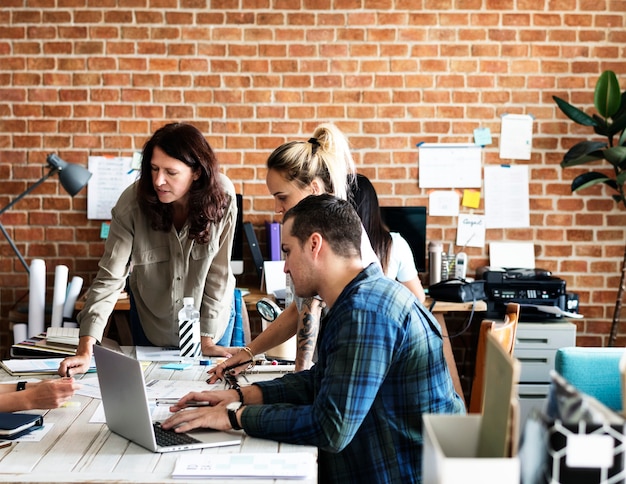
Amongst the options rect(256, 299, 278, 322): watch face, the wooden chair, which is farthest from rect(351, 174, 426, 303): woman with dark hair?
the wooden chair

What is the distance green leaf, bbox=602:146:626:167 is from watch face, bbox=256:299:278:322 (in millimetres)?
2179

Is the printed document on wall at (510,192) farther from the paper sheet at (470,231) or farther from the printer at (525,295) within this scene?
the printer at (525,295)

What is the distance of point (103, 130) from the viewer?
4434mm

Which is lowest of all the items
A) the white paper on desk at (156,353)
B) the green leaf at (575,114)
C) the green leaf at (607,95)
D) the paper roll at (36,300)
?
the paper roll at (36,300)

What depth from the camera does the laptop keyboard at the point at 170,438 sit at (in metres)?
1.66

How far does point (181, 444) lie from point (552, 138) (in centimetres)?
343

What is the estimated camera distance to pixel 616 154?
13.1ft

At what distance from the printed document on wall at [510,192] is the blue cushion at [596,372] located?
2.48 meters

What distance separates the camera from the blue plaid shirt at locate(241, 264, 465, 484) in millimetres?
1612

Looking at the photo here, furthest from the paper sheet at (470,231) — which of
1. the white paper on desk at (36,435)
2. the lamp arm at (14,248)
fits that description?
the white paper on desk at (36,435)

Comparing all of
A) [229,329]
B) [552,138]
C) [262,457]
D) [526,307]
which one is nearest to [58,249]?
[229,329]

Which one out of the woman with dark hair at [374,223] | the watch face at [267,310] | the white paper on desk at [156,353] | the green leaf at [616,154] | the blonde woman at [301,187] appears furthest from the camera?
the green leaf at [616,154]

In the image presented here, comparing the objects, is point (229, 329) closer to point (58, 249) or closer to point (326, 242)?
point (326, 242)

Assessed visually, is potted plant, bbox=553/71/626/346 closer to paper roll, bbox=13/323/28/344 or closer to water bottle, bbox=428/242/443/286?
water bottle, bbox=428/242/443/286
